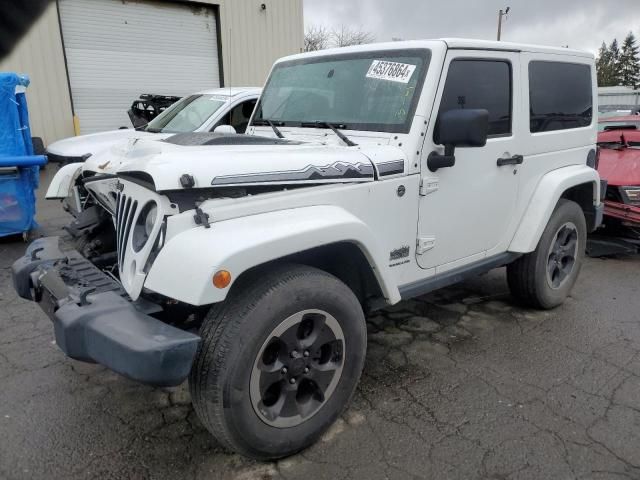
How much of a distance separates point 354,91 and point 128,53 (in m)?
10.3

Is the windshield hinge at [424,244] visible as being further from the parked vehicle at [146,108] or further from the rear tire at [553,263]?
the parked vehicle at [146,108]

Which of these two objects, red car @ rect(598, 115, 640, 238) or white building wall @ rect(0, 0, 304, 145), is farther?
white building wall @ rect(0, 0, 304, 145)

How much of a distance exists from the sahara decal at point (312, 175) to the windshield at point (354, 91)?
1.50 feet

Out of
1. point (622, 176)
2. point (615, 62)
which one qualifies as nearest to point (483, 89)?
point (622, 176)

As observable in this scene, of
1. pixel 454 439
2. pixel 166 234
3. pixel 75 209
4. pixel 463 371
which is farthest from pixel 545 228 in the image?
pixel 75 209

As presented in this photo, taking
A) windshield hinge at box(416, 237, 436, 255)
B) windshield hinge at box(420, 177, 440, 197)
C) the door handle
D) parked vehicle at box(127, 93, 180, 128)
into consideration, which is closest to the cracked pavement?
windshield hinge at box(416, 237, 436, 255)

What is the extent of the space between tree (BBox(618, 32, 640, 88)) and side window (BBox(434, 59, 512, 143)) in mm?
73006

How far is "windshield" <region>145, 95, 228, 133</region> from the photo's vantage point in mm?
6762

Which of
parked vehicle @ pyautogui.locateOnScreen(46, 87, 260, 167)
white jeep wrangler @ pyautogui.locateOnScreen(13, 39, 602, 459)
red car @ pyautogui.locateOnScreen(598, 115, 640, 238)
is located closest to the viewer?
white jeep wrangler @ pyautogui.locateOnScreen(13, 39, 602, 459)

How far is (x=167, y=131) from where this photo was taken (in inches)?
273

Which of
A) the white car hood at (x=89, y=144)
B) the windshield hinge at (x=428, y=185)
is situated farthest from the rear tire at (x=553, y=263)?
the white car hood at (x=89, y=144)

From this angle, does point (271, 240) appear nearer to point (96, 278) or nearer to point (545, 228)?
point (96, 278)

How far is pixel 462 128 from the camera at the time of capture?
2752 millimetres

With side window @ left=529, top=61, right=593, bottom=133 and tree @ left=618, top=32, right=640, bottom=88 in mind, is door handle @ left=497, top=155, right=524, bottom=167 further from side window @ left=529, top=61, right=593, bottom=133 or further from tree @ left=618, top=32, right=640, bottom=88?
tree @ left=618, top=32, right=640, bottom=88
